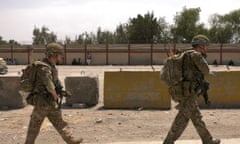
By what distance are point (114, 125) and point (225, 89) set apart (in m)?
3.86

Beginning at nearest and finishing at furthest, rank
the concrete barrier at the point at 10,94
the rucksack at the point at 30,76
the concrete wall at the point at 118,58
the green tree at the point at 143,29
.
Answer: the rucksack at the point at 30,76 → the concrete barrier at the point at 10,94 → the concrete wall at the point at 118,58 → the green tree at the point at 143,29

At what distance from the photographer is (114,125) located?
9.58m

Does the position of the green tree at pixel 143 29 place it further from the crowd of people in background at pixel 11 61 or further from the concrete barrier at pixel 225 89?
the concrete barrier at pixel 225 89

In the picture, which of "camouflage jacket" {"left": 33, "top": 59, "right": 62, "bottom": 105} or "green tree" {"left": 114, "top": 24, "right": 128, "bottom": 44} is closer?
"camouflage jacket" {"left": 33, "top": 59, "right": 62, "bottom": 105}

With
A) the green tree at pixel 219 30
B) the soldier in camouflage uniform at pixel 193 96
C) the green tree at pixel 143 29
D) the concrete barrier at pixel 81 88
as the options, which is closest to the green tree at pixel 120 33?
the green tree at pixel 143 29

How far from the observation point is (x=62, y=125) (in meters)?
6.41

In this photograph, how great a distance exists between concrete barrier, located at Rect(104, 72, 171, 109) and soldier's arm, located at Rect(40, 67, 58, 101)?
222 inches

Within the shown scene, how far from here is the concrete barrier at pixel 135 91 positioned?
11625 mm

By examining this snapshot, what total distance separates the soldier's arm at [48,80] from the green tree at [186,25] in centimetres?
7347

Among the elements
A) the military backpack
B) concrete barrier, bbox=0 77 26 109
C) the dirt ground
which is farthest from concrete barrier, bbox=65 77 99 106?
the military backpack

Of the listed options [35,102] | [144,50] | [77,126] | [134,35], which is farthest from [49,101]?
[134,35]

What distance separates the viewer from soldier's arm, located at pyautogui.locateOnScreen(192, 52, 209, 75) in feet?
20.9

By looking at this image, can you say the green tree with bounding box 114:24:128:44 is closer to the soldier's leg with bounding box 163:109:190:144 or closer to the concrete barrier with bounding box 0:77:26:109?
the concrete barrier with bounding box 0:77:26:109

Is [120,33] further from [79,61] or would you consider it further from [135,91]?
[135,91]
